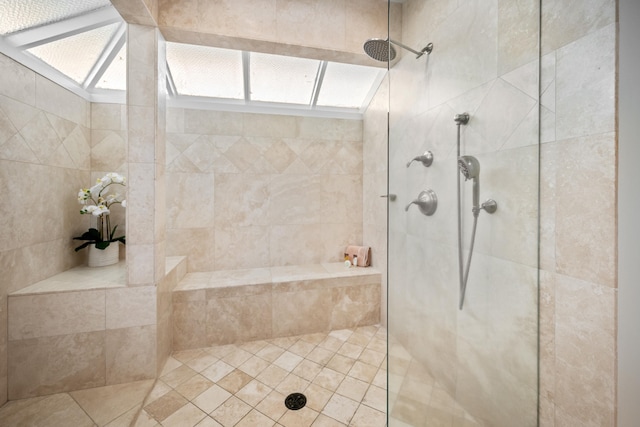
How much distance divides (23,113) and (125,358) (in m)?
1.75

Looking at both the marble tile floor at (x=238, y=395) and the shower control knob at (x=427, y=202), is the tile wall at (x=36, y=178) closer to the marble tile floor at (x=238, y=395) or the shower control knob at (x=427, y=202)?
the marble tile floor at (x=238, y=395)

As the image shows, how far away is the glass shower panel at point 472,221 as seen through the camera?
98cm

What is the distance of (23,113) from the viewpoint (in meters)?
1.58

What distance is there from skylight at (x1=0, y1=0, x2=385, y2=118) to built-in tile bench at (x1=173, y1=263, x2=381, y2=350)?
1.77 meters

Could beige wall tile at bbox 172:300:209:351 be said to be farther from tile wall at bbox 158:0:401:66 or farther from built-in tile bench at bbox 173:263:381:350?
tile wall at bbox 158:0:401:66

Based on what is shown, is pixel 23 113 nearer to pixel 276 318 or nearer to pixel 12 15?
pixel 12 15

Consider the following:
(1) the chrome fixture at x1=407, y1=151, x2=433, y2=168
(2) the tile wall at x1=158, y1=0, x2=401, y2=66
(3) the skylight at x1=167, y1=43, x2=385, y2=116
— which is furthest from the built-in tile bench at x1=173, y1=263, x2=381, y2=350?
(2) the tile wall at x1=158, y1=0, x2=401, y2=66

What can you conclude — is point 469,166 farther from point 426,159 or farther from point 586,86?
point 586,86

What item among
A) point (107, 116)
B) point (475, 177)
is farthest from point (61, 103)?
point (475, 177)

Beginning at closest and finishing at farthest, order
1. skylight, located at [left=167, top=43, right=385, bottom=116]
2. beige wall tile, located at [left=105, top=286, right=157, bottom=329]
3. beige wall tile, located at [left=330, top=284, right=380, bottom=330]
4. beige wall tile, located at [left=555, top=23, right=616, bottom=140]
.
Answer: beige wall tile, located at [left=555, top=23, right=616, bottom=140], beige wall tile, located at [left=105, top=286, right=157, bottom=329], skylight, located at [left=167, top=43, right=385, bottom=116], beige wall tile, located at [left=330, top=284, right=380, bottom=330]

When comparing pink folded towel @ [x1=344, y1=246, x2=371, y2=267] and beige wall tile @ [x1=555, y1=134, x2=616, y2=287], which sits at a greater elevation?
beige wall tile @ [x1=555, y1=134, x2=616, y2=287]

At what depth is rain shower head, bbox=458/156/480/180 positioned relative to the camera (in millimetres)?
1039

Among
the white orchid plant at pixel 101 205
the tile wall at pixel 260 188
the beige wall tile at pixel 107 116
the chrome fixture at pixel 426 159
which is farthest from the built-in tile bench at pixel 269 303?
the beige wall tile at pixel 107 116

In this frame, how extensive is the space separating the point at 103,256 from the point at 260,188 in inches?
57.9
